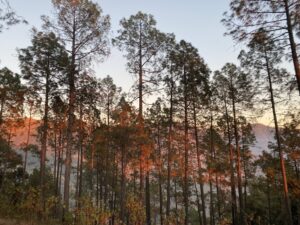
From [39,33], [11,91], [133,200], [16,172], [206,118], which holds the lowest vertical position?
[133,200]

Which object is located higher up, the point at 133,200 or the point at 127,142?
the point at 127,142

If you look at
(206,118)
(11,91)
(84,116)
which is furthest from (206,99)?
(11,91)

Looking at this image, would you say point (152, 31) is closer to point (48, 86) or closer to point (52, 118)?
point (48, 86)

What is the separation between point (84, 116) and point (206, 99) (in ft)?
31.6

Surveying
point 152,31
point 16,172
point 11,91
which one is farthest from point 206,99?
point 16,172

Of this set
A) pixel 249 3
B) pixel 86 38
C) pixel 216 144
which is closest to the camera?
pixel 249 3

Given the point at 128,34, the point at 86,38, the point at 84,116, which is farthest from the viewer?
the point at 128,34

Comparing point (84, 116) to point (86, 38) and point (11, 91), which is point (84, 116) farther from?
point (11, 91)

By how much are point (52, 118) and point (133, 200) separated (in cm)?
1196

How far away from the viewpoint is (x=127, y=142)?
67.9ft

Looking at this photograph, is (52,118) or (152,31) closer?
(152,31)

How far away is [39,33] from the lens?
55.6 feet

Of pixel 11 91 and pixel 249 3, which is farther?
pixel 11 91

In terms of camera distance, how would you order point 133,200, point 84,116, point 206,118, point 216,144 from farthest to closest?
point 216,144 → point 206,118 → point 84,116 → point 133,200
